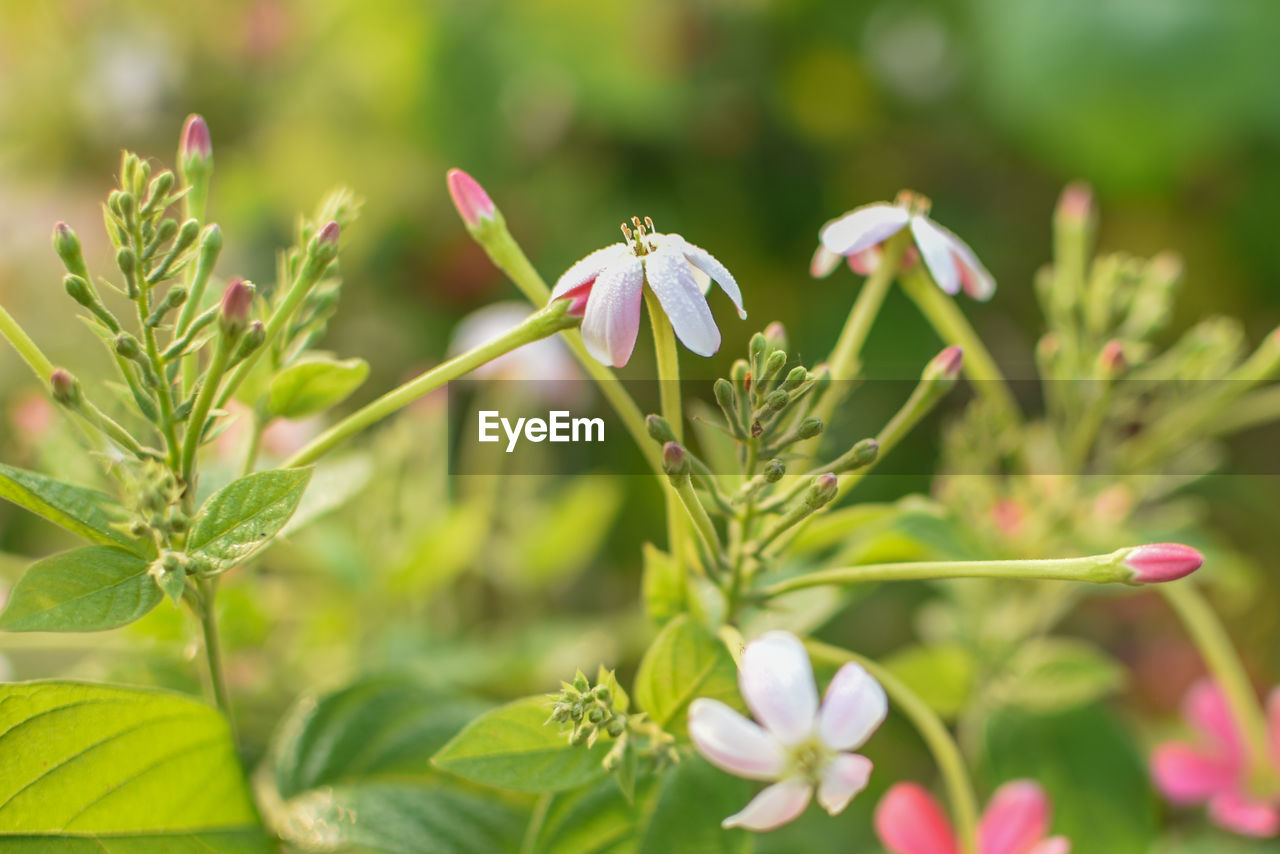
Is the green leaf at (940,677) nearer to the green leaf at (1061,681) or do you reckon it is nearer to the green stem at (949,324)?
the green leaf at (1061,681)

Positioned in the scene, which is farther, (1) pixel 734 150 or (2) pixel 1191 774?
(1) pixel 734 150

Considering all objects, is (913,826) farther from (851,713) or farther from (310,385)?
(310,385)

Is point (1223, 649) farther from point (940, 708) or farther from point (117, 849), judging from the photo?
point (117, 849)

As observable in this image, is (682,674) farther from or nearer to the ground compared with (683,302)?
nearer to the ground

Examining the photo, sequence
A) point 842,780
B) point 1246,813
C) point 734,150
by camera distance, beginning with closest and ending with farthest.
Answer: point 842,780 → point 1246,813 → point 734,150

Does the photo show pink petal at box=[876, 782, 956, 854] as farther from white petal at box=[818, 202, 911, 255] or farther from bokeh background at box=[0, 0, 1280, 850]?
bokeh background at box=[0, 0, 1280, 850]

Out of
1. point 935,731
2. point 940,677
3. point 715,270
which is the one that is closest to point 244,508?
point 715,270

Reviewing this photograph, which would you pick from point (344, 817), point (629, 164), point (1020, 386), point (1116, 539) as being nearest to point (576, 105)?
point (629, 164)
